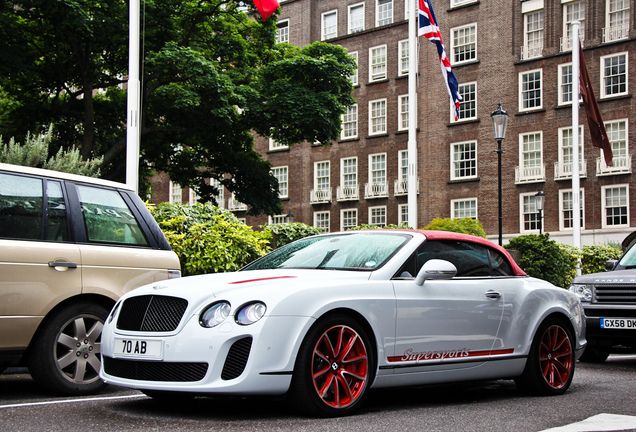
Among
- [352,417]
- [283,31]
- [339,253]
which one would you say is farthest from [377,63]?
[352,417]

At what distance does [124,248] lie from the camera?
23.5ft

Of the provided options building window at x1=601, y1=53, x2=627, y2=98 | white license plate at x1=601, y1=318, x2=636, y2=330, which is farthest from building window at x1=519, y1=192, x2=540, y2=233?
white license plate at x1=601, y1=318, x2=636, y2=330

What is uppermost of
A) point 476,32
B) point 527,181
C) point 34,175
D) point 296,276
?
point 476,32

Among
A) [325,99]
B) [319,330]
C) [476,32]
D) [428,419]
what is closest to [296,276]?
[319,330]

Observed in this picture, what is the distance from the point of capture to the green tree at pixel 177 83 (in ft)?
92.1

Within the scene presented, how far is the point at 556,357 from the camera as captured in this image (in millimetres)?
7395

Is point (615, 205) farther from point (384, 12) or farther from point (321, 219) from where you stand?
point (384, 12)

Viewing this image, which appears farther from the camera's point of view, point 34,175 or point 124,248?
point 124,248

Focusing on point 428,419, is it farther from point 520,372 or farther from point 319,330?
point 520,372

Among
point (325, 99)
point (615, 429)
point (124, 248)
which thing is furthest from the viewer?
point (325, 99)

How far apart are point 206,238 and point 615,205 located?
32.9 meters

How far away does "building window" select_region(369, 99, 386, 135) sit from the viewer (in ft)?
166

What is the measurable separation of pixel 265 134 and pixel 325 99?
3351 millimetres

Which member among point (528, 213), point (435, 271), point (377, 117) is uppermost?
point (377, 117)
